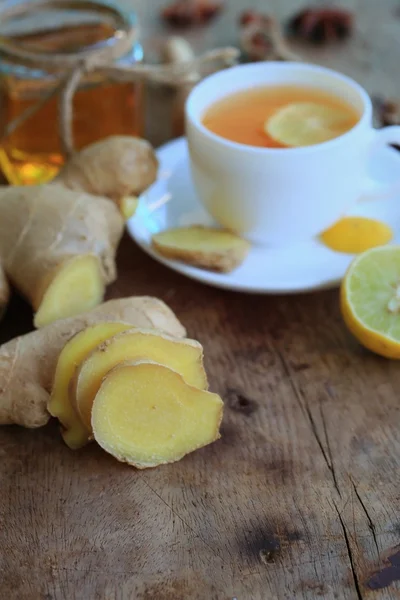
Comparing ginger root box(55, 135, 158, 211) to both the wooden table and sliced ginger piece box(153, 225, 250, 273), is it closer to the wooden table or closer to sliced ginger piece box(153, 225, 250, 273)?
sliced ginger piece box(153, 225, 250, 273)

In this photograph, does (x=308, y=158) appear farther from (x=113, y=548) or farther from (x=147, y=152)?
(x=113, y=548)

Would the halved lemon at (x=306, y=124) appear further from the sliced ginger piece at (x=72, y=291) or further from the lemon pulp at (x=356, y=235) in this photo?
the sliced ginger piece at (x=72, y=291)

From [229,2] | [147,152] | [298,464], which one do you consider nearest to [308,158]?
[147,152]

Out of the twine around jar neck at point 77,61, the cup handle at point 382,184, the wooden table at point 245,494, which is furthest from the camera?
the twine around jar neck at point 77,61

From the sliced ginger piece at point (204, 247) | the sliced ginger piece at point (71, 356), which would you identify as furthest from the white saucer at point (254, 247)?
the sliced ginger piece at point (71, 356)

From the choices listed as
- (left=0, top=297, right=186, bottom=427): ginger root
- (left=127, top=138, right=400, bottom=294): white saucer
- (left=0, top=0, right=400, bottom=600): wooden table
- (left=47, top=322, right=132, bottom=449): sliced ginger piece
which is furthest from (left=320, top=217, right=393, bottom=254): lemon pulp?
(left=47, top=322, right=132, bottom=449): sliced ginger piece

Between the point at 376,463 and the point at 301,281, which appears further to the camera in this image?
the point at 301,281

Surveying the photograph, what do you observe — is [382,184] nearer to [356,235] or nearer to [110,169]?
[356,235]

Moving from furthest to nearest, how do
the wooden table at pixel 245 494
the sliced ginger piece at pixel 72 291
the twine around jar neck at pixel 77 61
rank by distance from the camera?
the twine around jar neck at pixel 77 61, the sliced ginger piece at pixel 72 291, the wooden table at pixel 245 494
